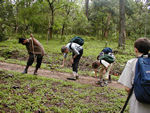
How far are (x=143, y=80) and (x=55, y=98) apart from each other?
3610mm

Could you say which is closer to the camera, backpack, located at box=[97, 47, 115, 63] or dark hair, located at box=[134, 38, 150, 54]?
dark hair, located at box=[134, 38, 150, 54]

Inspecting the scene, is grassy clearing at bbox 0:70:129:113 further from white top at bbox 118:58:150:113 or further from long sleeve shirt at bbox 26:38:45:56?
Result: white top at bbox 118:58:150:113

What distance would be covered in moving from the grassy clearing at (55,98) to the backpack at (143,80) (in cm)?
263

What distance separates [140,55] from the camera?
8.23 feet

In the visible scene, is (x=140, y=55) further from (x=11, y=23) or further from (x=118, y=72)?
(x=11, y=23)

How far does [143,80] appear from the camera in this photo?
214 centimetres

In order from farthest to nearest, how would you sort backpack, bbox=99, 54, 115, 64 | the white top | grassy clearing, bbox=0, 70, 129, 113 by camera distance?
1. backpack, bbox=99, 54, 115, 64
2. grassy clearing, bbox=0, 70, 129, 113
3. the white top

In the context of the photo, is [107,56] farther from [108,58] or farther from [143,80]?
[143,80]

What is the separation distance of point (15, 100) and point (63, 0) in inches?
772

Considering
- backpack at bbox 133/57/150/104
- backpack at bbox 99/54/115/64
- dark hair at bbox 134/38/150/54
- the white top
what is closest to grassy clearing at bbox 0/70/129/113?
backpack at bbox 99/54/115/64

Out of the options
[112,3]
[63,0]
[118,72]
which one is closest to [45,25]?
[63,0]

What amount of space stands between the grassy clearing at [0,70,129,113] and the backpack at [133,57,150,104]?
2.63 m

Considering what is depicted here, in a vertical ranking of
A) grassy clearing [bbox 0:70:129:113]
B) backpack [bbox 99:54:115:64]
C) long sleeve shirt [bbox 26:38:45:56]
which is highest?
long sleeve shirt [bbox 26:38:45:56]

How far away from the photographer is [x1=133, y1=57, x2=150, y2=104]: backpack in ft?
7.00
